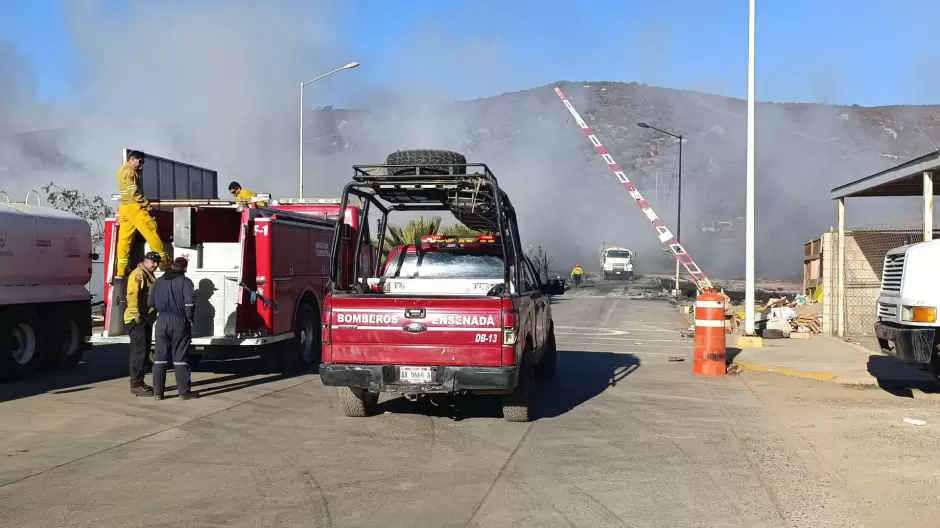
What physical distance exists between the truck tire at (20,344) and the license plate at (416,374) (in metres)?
6.56

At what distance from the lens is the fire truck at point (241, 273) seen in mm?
11469

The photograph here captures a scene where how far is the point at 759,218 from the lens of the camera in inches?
3684

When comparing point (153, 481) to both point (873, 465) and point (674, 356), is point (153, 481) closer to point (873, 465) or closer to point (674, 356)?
point (873, 465)

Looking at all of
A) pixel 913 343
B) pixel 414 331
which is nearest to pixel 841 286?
pixel 913 343

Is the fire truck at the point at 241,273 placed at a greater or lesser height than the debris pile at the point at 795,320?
greater

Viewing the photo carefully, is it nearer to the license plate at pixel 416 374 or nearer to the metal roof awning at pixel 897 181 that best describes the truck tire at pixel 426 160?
the license plate at pixel 416 374

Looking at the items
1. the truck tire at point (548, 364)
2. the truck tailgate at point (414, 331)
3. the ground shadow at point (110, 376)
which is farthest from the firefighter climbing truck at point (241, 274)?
the truck tailgate at point (414, 331)

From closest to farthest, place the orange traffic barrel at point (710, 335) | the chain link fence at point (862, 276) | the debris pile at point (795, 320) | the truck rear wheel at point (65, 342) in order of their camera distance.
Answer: the orange traffic barrel at point (710, 335)
the truck rear wheel at point (65, 342)
the debris pile at point (795, 320)
the chain link fence at point (862, 276)

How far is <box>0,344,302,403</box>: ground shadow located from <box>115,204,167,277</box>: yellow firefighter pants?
5.74ft

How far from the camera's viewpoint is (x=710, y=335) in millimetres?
12617

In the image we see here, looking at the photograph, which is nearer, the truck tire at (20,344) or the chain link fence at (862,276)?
the truck tire at (20,344)

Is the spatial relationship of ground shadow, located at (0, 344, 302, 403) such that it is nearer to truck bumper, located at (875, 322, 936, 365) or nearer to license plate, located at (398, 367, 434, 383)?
license plate, located at (398, 367, 434, 383)

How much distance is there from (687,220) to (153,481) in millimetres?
99856

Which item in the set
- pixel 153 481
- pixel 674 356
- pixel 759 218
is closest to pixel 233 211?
pixel 153 481
